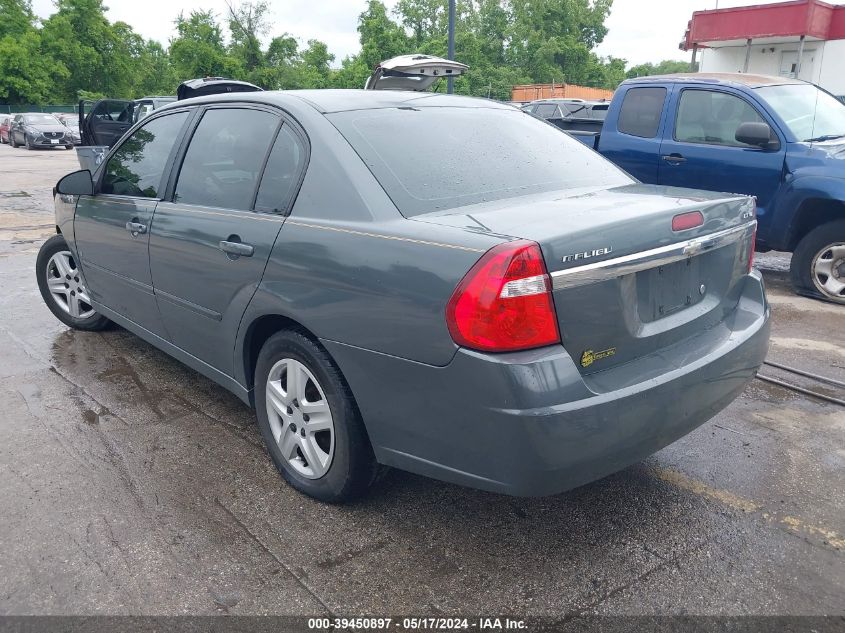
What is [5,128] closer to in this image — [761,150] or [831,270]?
[761,150]

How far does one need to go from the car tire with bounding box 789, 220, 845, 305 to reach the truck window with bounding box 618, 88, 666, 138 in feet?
5.89

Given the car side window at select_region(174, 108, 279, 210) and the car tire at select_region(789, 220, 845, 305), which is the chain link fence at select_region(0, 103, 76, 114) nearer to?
the car side window at select_region(174, 108, 279, 210)

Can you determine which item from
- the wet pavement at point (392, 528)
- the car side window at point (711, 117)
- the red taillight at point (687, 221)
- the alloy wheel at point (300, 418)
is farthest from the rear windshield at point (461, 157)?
the car side window at point (711, 117)

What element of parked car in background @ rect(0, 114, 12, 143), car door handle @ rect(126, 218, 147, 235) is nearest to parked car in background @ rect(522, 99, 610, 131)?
car door handle @ rect(126, 218, 147, 235)

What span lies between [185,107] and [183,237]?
882mm

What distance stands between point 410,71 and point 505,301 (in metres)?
5.45

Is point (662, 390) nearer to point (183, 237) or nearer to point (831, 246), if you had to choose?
point (183, 237)

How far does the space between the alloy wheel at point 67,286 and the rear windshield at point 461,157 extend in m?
3.04

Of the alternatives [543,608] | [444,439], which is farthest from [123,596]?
[543,608]

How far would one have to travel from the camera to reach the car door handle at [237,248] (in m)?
3.05

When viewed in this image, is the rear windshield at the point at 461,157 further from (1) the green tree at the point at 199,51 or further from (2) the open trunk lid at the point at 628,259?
(1) the green tree at the point at 199,51

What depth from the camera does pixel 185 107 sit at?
3893 mm

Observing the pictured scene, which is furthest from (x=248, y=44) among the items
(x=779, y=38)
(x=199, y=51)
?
(x=779, y=38)

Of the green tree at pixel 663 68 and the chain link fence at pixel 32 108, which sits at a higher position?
the green tree at pixel 663 68
